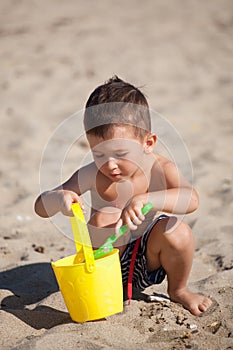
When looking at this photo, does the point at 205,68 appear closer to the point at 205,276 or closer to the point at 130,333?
the point at 205,276

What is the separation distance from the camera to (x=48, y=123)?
4164 millimetres

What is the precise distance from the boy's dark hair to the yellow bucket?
1.00 feet

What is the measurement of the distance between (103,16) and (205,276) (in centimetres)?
405

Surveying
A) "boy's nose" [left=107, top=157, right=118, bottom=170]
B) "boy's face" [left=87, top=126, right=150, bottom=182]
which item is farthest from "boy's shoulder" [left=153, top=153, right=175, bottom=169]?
"boy's nose" [left=107, top=157, right=118, bottom=170]

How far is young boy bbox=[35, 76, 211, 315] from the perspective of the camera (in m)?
2.01

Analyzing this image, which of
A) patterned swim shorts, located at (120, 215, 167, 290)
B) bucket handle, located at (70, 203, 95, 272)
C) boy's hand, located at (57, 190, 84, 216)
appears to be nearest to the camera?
bucket handle, located at (70, 203, 95, 272)

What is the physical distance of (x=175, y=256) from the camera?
201cm

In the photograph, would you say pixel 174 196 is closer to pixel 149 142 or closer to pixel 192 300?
pixel 149 142

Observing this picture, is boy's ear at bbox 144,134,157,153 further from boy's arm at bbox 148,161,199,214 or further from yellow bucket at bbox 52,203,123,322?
yellow bucket at bbox 52,203,123,322

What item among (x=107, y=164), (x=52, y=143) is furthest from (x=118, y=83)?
(x=52, y=143)

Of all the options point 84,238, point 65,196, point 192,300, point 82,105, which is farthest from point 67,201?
point 82,105

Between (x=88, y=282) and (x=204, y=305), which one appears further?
(x=204, y=305)

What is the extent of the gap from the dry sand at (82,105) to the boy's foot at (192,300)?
1.2 inches

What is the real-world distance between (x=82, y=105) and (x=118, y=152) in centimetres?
246
